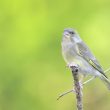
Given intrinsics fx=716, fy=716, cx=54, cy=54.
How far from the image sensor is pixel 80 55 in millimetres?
7176

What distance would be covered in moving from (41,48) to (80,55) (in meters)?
2.31

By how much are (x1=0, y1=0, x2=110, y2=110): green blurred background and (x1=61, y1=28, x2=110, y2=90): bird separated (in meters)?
2.08

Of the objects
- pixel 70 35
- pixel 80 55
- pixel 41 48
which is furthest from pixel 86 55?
pixel 41 48

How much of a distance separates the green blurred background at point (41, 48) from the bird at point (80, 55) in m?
2.08

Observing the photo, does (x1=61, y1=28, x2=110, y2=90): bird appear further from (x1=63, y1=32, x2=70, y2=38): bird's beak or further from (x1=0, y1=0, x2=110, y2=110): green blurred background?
(x1=0, y1=0, x2=110, y2=110): green blurred background

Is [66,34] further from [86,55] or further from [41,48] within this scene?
[41,48]

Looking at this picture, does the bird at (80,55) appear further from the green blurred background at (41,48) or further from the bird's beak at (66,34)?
the green blurred background at (41,48)

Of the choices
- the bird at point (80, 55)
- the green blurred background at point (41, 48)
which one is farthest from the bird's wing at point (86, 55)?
the green blurred background at point (41, 48)

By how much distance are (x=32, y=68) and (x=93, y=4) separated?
120 centimetres

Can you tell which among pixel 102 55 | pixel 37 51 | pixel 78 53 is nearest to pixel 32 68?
pixel 37 51

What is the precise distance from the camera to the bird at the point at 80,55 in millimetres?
6965

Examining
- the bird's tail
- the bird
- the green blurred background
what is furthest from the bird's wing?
the green blurred background

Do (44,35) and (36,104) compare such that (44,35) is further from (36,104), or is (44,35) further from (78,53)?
(78,53)

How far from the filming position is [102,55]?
962cm
